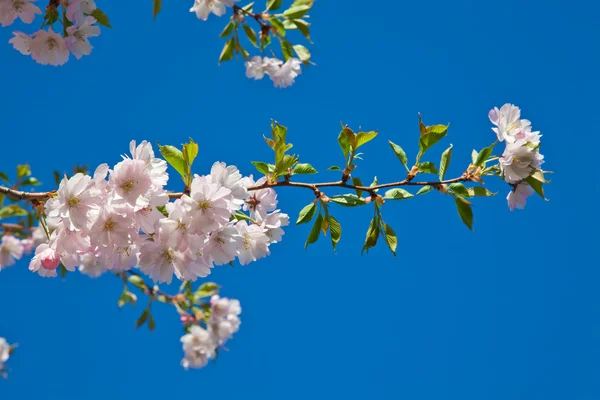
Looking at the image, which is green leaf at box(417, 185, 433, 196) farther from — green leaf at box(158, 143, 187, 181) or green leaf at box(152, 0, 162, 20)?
green leaf at box(152, 0, 162, 20)

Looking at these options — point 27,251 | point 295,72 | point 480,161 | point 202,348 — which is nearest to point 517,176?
point 480,161

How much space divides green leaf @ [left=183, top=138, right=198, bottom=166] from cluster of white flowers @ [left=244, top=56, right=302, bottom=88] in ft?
7.72

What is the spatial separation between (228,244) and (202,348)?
320 centimetres

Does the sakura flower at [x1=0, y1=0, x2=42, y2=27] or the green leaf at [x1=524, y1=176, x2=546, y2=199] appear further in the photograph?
the sakura flower at [x1=0, y1=0, x2=42, y2=27]

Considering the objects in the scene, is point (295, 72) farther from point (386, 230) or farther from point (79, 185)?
point (79, 185)

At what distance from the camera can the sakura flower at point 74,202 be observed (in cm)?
167

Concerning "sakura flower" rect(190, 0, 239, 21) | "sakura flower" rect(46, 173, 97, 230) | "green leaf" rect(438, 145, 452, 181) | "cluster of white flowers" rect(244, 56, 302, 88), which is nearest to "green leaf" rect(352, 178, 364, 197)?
"green leaf" rect(438, 145, 452, 181)

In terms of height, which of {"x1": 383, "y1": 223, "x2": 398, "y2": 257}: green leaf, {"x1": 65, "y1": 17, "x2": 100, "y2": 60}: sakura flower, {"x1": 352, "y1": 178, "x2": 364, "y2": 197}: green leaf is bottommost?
{"x1": 383, "y1": 223, "x2": 398, "y2": 257}: green leaf

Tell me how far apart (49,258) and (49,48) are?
132 centimetres

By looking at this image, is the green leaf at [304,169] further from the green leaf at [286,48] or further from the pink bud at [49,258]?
the green leaf at [286,48]

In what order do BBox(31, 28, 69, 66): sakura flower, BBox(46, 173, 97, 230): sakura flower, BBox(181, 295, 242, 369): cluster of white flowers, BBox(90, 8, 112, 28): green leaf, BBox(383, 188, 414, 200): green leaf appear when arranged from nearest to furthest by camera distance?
1. BBox(46, 173, 97, 230): sakura flower
2. BBox(383, 188, 414, 200): green leaf
3. BBox(90, 8, 112, 28): green leaf
4. BBox(31, 28, 69, 66): sakura flower
5. BBox(181, 295, 242, 369): cluster of white flowers

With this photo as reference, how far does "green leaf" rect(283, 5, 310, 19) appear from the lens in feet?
9.99

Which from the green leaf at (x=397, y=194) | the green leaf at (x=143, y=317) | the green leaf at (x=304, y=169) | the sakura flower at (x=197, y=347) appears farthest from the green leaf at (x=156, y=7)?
the sakura flower at (x=197, y=347)

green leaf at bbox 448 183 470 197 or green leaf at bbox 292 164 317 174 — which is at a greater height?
green leaf at bbox 292 164 317 174
